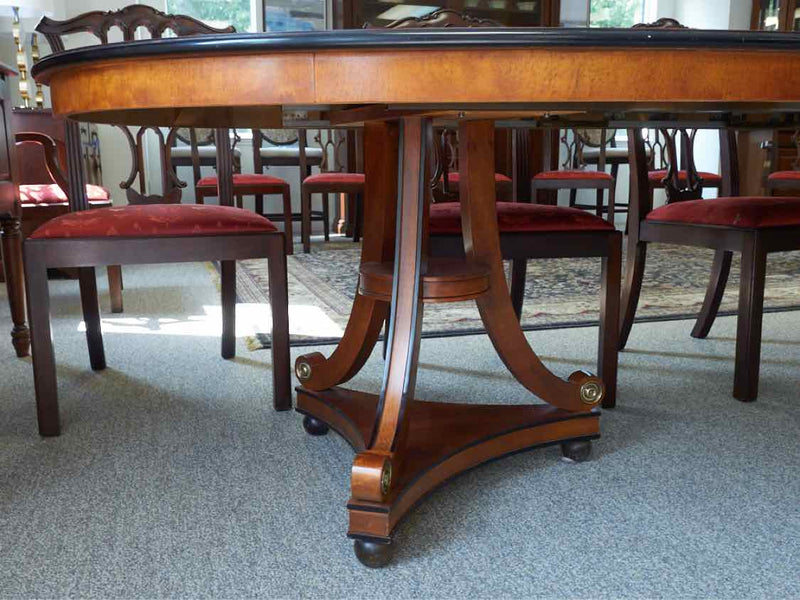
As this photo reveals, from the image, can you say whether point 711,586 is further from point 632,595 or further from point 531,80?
point 531,80

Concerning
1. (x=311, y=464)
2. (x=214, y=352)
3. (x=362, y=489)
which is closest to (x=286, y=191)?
(x=214, y=352)

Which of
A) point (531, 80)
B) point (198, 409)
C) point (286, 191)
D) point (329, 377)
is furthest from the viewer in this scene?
point (286, 191)

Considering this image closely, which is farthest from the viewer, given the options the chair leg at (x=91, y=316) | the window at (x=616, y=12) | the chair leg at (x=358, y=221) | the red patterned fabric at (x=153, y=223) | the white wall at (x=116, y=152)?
the window at (x=616, y=12)

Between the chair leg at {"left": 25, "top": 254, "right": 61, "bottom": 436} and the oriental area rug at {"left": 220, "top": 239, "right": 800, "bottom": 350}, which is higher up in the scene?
the chair leg at {"left": 25, "top": 254, "right": 61, "bottom": 436}

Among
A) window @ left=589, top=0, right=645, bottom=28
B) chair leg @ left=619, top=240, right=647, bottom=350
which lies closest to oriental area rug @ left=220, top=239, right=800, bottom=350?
chair leg @ left=619, top=240, right=647, bottom=350

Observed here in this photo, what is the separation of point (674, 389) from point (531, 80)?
1.10 meters

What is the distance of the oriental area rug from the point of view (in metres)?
2.32

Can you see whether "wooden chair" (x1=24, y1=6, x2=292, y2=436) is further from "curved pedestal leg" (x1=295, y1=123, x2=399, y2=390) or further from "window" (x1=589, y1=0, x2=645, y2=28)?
"window" (x1=589, y1=0, x2=645, y2=28)

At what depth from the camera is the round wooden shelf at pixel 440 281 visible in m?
1.12

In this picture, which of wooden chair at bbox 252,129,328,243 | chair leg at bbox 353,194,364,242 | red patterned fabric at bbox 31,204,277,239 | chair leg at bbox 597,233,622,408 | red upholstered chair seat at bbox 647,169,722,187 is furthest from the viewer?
chair leg at bbox 353,194,364,242

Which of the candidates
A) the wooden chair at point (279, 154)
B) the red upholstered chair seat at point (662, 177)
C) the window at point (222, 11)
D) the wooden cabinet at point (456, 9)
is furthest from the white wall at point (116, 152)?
the red upholstered chair seat at point (662, 177)

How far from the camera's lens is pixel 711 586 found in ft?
2.97

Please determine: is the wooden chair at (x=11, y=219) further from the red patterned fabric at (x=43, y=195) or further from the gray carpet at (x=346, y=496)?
the red patterned fabric at (x=43, y=195)

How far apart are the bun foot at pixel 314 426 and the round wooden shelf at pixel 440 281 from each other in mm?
277
